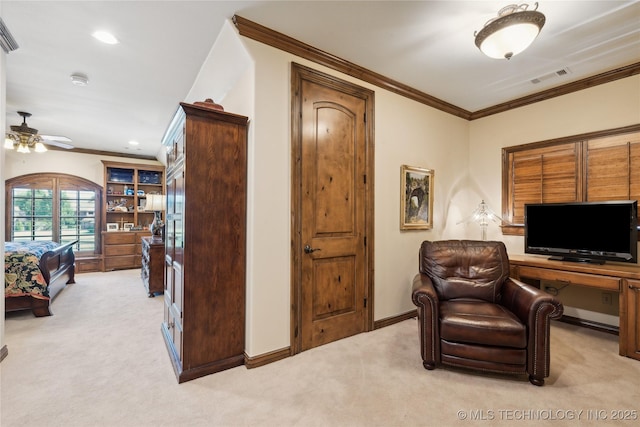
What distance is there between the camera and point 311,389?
6.49ft

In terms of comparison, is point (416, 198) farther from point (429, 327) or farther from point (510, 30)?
point (510, 30)

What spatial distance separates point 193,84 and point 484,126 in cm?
396

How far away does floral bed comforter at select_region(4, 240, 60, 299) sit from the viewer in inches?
129

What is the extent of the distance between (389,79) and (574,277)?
9.05 ft

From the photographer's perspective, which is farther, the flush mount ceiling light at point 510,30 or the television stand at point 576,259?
the television stand at point 576,259

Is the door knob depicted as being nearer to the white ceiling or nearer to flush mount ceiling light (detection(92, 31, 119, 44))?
the white ceiling

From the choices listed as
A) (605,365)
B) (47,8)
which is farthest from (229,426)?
(47,8)

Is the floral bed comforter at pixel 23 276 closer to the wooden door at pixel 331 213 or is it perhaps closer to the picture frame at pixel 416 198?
the wooden door at pixel 331 213

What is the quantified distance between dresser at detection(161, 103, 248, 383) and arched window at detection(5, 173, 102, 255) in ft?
18.1

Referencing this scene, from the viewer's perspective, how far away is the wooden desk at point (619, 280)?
7.84ft

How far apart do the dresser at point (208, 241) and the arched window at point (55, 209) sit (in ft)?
18.1

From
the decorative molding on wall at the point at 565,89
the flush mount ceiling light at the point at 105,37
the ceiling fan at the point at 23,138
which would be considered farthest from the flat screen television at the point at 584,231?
the ceiling fan at the point at 23,138

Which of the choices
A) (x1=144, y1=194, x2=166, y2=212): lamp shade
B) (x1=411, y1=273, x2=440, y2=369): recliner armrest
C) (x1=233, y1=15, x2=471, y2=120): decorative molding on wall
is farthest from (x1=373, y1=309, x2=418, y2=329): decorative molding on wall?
(x1=144, y1=194, x2=166, y2=212): lamp shade

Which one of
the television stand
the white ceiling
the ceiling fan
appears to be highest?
the white ceiling
